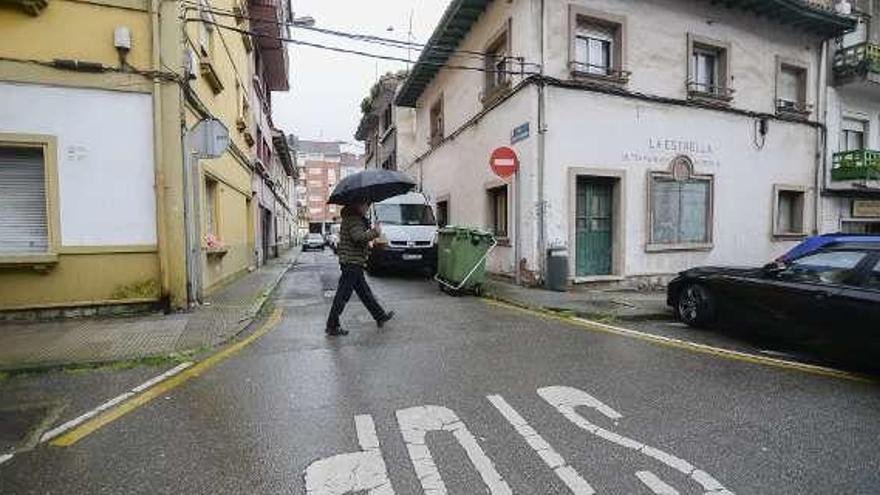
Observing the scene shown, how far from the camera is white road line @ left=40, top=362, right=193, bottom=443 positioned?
3609 mm

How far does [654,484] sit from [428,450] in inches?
52.2

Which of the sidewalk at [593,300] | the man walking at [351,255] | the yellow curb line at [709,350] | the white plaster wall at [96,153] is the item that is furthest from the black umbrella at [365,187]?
the sidewalk at [593,300]

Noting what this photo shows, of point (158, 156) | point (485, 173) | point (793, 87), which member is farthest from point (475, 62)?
point (158, 156)

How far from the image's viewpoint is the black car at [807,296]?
16.1 ft

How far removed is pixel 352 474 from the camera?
2.98 meters

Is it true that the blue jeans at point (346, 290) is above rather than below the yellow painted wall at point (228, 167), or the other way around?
below

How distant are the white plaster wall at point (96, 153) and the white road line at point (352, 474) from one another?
6009 millimetres

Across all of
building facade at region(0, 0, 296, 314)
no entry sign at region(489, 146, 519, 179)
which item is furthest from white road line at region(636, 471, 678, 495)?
no entry sign at region(489, 146, 519, 179)

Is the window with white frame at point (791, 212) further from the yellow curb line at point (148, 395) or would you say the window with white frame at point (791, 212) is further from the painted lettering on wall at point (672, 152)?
the yellow curb line at point (148, 395)

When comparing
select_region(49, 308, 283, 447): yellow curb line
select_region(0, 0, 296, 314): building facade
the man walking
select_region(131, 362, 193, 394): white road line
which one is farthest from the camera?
select_region(0, 0, 296, 314): building facade

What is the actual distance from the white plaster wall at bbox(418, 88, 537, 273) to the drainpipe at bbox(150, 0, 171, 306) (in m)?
6.86

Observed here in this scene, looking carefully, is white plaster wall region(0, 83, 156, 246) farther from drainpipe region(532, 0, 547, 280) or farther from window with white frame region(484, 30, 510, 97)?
window with white frame region(484, 30, 510, 97)

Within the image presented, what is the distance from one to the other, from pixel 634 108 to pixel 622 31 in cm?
170

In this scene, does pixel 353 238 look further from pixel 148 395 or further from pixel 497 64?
pixel 497 64
